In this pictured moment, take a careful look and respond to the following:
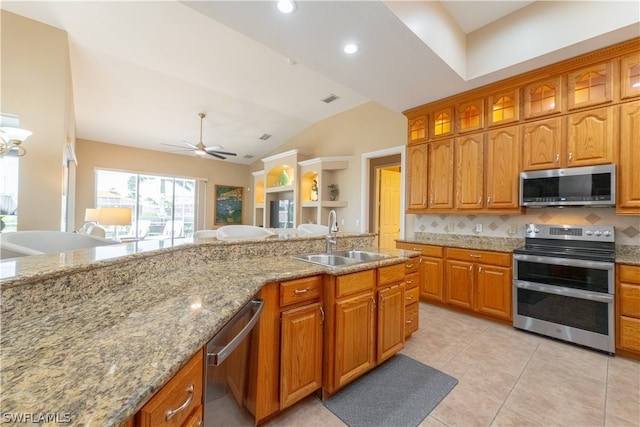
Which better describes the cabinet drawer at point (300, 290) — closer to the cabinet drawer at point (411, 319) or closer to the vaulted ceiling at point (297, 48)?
the cabinet drawer at point (411, 319)

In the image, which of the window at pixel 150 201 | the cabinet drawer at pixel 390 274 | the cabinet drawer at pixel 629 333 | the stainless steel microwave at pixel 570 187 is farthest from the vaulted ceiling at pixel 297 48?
the cabinet drawer at pixel 629 333

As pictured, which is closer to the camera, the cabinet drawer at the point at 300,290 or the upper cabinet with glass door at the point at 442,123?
the cabinet drawer at the point at 300,290

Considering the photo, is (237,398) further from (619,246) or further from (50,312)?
(619,246)

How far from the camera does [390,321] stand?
81.4 inches

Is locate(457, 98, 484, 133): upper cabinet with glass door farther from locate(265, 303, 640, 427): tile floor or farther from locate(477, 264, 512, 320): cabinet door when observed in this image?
locate(265, 303, 640, 427): tile floor

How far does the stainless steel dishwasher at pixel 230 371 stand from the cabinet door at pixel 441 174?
304 centimetres

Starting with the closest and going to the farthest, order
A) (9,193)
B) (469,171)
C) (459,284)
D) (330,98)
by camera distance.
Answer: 1. (9,193)
2. (459,284)
3. (469,171)
4. (330,98)

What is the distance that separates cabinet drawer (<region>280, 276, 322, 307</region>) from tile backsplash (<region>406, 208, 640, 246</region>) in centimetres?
286

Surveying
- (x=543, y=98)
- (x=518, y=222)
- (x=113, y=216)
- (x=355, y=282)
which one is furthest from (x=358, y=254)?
(x=113, y=216)

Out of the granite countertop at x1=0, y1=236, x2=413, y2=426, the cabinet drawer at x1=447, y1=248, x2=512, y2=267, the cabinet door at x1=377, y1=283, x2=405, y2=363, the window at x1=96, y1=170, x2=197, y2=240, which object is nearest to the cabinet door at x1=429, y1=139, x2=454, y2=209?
the cabinet drawer at x1=447, y1=248, x2=512, y2=267

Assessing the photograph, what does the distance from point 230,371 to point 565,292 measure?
301cm

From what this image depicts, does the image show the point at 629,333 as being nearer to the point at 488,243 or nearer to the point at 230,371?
the point at 488,243

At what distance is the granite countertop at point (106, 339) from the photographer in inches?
20.3

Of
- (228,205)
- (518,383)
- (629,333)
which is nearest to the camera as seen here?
(518,383)
